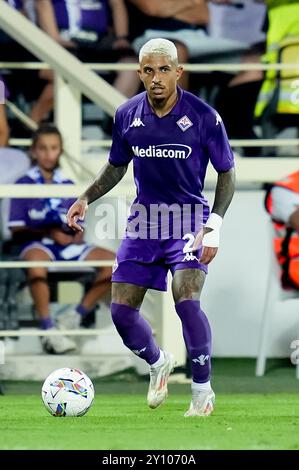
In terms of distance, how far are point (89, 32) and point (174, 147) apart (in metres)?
4.04

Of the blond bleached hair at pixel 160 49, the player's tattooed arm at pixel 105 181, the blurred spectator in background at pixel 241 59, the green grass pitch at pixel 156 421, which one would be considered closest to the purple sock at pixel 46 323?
the green grass pitch at pixel 156 421

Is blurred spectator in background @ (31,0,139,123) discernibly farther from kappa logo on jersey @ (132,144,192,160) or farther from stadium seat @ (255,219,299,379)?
kappa logo on jersey @ (132,144,192,160)

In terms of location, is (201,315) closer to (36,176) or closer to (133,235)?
(133,235)

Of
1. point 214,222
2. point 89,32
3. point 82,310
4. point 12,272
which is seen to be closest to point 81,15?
point 89,32

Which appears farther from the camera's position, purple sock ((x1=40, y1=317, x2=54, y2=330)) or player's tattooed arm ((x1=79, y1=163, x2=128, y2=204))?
purple sock ((x1=40, y1=317, x2=54, y2=330))

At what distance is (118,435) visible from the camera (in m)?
6.27

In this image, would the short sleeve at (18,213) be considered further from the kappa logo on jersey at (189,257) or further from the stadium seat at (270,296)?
the kappa logo on jersey at (189,257)

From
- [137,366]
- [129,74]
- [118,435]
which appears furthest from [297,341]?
[118,435]

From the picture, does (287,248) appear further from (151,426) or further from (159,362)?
(151,426)

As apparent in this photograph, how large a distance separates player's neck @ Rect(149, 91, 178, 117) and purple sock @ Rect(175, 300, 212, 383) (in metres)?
0.94

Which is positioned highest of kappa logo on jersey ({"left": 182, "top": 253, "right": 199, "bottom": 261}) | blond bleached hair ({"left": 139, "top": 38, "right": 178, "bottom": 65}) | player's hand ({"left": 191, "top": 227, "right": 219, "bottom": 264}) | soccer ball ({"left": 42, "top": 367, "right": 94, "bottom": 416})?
blond bleached hair ({"left": 139, "top": 38, "right": 178, "bottom": 65})

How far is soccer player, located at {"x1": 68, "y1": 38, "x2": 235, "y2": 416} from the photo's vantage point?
713 cm

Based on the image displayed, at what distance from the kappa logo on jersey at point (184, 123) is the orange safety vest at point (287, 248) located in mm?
3357

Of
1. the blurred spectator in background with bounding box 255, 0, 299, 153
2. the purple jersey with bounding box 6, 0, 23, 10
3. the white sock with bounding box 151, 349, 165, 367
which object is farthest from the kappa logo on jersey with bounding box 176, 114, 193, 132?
the purple jersey with bounding box 6, 0, 23, 10
